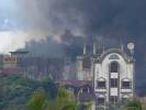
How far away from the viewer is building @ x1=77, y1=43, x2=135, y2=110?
123 feet

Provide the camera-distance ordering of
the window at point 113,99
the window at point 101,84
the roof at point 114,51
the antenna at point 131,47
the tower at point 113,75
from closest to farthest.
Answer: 1. the window at point 113,99
2. the tower at point 113,75
3. the roof at point 114,51
4. the window at point 101,84
5. the antenna at point 131,47

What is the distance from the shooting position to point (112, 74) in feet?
126

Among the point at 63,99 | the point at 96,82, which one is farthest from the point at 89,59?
the point at 63,99

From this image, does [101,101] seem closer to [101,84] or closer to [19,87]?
[101,84]

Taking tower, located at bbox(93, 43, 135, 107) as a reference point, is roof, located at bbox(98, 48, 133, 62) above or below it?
above

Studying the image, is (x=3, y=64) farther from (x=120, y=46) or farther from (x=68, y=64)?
(x=120, y=46)

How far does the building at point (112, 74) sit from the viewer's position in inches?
1470

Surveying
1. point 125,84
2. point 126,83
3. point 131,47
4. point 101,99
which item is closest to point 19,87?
point 101,99

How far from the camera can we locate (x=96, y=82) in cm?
3878

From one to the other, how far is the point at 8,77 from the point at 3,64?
4.98 meters

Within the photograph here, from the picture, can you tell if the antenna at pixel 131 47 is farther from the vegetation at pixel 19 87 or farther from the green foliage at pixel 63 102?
the green foliage at pixel 63 102

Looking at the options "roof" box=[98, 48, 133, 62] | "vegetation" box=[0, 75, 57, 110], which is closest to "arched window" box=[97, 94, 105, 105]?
"roof" box=[98, 48, 133, 62]

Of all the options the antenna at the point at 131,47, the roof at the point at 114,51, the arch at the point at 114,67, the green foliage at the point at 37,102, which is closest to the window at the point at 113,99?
the arch at the point at 114,67

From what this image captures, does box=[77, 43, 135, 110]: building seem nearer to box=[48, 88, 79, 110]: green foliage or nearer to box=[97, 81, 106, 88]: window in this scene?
box=[97, 81, 106, 88]: window
